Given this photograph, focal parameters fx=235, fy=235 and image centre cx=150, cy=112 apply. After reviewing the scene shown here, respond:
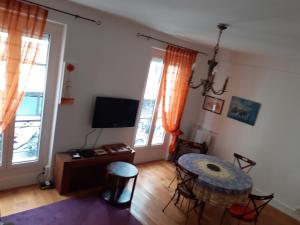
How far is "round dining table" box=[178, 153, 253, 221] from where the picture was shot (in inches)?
116

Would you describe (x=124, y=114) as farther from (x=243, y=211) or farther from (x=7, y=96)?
(x=243, y=211)

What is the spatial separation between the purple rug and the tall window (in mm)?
785

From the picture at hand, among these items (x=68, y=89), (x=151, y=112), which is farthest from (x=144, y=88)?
(x=68, y=89)

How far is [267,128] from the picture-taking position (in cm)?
427

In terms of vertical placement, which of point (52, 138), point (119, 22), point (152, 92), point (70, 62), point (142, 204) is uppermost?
point (119, 22)

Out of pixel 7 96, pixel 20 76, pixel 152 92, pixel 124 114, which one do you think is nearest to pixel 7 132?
pixel 7 96

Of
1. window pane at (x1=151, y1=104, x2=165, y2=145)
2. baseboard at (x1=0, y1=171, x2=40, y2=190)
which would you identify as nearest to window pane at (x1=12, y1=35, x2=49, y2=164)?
baseboard at (x1=0, y1=171, x2=40, y2=190)

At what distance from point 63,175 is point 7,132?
93 centimetres

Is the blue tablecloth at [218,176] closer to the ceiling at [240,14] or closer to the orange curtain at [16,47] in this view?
the ceiling at [240,14]

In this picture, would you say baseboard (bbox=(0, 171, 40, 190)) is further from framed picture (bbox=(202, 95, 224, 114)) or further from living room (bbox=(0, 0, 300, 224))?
framed picture (bbox=(202, 95, 224, 114))

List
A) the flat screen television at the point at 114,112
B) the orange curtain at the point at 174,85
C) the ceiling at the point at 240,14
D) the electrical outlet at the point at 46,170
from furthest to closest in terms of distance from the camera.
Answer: the orange curtain at the point at 174,85, the flat screen television at the point at 114,112, the electrical outlet at the point at 46,170, the ceiling at the point at 240,14

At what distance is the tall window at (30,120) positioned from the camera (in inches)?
122

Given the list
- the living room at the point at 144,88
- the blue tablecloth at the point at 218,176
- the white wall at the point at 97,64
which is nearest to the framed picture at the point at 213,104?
the living room at the point at 144,88

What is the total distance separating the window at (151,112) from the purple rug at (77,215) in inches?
62.2
